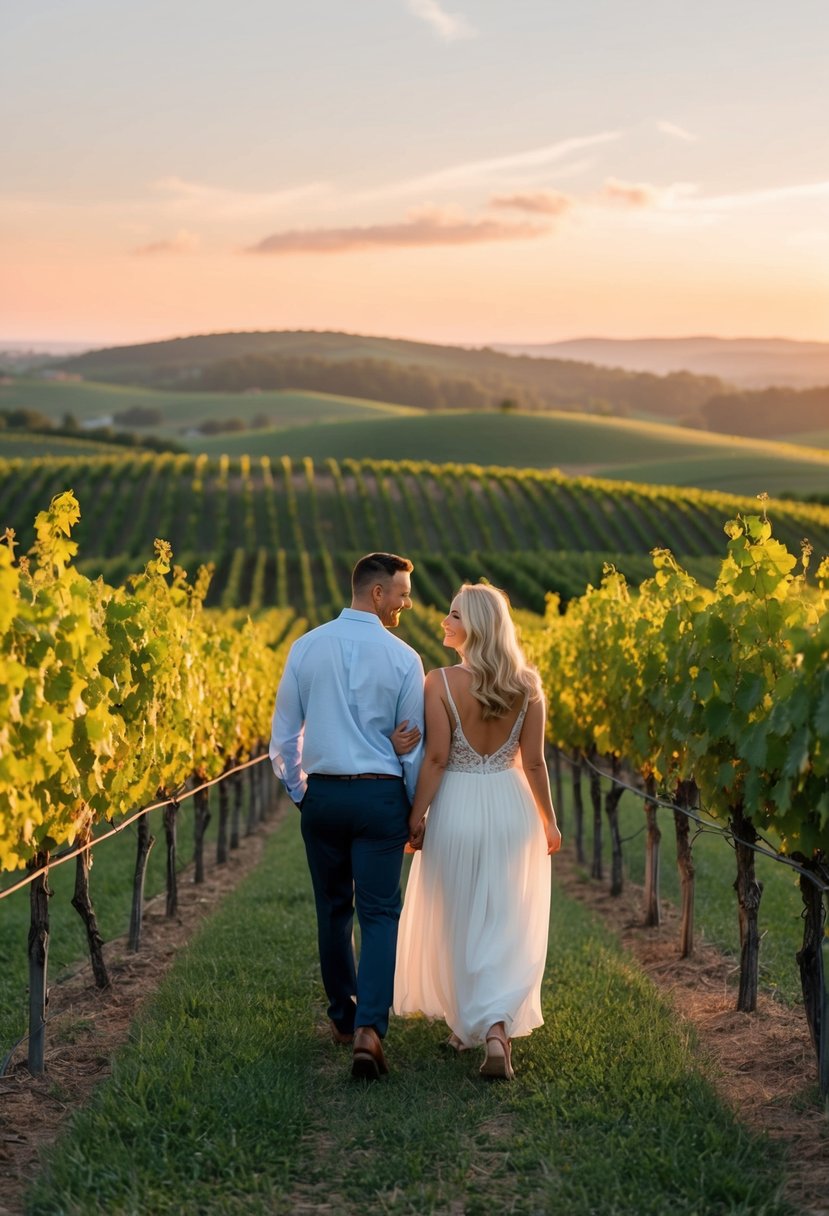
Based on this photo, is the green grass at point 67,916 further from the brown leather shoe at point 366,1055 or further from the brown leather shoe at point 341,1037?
the brown leather shoe at point 366,1055

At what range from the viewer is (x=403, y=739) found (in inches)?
226

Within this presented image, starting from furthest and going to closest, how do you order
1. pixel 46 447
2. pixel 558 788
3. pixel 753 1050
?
pixel 46 447 < pixel 558 788 < pixel 753 1050

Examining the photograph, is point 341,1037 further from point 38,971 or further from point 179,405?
point 179,405

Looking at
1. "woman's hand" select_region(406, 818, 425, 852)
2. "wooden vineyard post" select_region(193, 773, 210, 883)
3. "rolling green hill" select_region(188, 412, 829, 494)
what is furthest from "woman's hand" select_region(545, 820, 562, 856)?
Answer: "rolling green hill" select_region(188, 412, 829, 494)

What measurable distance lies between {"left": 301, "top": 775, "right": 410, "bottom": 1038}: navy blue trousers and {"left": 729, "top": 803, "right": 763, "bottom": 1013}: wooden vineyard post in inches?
86.2

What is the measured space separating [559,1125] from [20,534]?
5418cm

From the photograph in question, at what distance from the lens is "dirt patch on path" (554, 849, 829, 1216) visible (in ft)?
15.8

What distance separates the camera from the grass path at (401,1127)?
4328 mm

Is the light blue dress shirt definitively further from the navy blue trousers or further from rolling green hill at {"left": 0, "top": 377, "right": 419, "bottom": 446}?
rolling green hill at {"left": 0, "top": 377, "right": 419, "bottom": 446}

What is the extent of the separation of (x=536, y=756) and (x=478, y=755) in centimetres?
26

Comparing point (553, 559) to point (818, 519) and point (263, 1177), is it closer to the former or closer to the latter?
point (818, 519)

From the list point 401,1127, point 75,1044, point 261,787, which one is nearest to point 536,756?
point 401,1127

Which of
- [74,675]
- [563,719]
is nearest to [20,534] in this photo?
[563,719]

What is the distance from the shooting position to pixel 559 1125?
4953 millimetres
